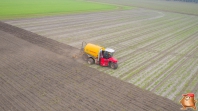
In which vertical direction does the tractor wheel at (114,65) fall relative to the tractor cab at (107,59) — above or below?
below

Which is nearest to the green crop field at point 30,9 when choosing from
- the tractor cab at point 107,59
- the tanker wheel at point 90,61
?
the tanker wheel at point 90,61

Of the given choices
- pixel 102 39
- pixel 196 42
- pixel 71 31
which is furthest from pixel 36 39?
pixel 196 42

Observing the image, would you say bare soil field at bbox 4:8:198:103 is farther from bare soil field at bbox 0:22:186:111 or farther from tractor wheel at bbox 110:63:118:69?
bare soil field at bbox 0:22:186:111

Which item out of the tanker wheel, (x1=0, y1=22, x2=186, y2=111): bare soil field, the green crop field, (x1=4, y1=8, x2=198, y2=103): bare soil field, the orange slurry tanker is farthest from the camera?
the green crop field

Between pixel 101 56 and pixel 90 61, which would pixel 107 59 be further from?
pixel 90 61

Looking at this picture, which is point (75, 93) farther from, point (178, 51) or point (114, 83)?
point (178, 51)

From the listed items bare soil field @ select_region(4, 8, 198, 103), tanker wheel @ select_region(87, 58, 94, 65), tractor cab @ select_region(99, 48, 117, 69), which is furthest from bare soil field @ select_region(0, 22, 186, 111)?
bare soil field @ select_region(4, 8, 198, 103)

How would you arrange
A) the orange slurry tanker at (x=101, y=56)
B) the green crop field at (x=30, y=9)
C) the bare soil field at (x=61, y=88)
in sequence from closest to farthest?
the bare soil field at (x=61, y=88) → the orange slurry tanker at (x=101, y=56) → the green crop field at (x=30, y=9)

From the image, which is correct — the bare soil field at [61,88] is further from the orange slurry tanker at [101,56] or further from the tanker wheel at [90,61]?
the orange slurry tanker at [101,56]
